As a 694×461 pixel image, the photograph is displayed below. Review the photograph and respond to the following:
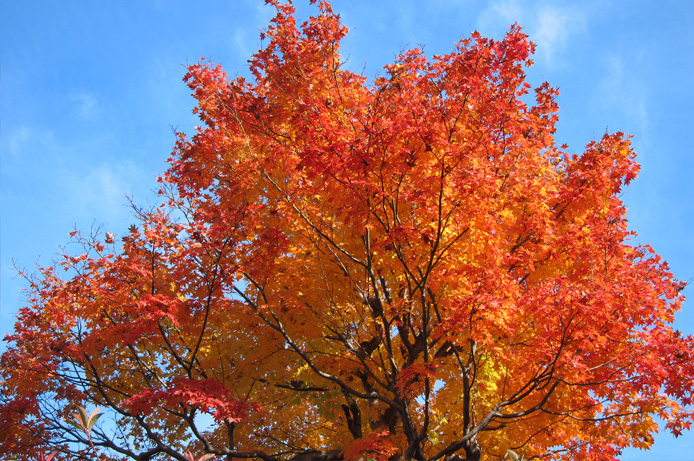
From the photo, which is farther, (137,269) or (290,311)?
(290,311)

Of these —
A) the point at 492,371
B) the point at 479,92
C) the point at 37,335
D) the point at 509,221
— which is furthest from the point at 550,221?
the point at 37,335

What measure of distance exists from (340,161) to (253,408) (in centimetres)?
406

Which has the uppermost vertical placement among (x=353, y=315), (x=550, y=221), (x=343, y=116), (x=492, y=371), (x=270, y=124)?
(x=270, y=124)

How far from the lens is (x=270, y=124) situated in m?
8.84

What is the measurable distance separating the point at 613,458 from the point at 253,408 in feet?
21.6

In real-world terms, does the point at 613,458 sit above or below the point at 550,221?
below

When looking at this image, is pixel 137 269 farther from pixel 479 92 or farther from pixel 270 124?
pixel 479 92

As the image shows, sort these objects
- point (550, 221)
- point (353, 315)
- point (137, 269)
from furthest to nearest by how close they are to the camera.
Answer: point (353, 315) → point (550, 221) → point (137, 269)

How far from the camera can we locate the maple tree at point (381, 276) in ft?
23.0

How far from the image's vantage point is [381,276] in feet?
27.2

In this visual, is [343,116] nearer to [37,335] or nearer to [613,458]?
[37,335]

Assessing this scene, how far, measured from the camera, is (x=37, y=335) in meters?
8.84

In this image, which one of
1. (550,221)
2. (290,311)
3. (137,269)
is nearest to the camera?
(137,269)

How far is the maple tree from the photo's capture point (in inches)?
277
